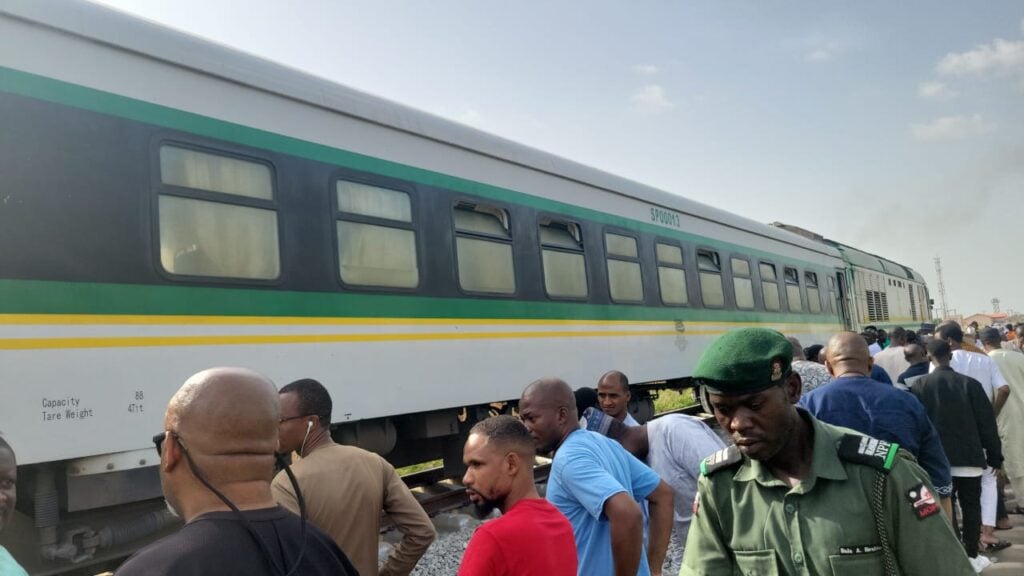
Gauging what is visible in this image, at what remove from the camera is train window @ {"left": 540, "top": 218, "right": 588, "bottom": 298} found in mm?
7796

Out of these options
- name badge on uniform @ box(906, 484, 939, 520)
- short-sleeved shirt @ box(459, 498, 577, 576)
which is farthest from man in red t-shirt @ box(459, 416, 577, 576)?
name badge on uniform @ box(906, 484, 939, 520)

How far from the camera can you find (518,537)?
2160 millimetres

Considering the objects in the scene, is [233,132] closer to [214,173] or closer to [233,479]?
[214,173]

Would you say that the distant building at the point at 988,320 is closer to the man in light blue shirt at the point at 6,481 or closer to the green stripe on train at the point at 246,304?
the green stripe on train at the point at 246,304

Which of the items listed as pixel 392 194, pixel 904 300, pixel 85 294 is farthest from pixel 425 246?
pixel 904 300

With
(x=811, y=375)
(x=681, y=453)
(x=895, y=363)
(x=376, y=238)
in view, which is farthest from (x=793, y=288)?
(x=681, y=453)

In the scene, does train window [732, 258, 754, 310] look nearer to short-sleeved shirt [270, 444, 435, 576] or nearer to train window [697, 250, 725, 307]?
train window [697, 250, 725, 307]

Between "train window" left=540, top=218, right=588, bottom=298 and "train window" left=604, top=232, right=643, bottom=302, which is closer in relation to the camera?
"train window" left=540, top=218, right=588, bottom=298

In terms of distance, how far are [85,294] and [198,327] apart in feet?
2.32

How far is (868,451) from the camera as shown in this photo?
67.1 inches

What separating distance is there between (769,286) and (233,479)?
493 inches

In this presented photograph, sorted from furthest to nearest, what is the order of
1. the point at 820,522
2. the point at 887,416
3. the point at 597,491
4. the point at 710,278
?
the point at 710,278 → the point at 887,416 → the point at 597,491 → the point at 820,522

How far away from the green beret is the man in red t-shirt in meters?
0.70

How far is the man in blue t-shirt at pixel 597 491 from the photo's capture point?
2.64 metres
